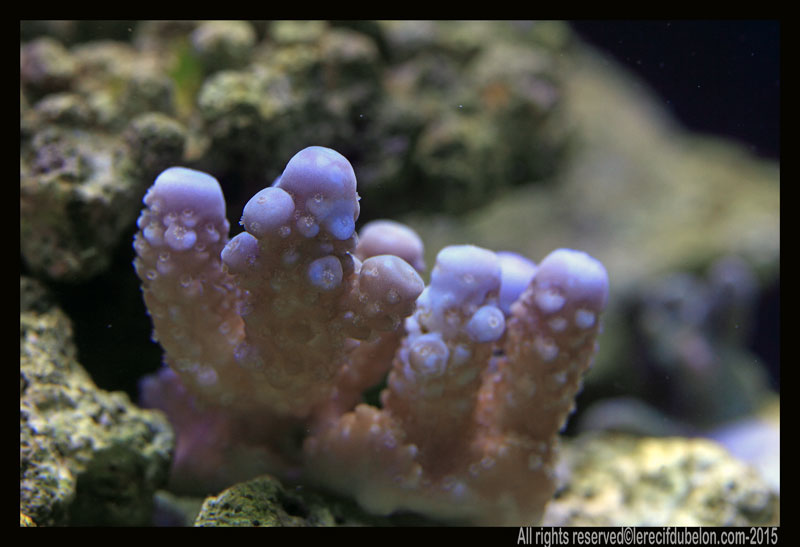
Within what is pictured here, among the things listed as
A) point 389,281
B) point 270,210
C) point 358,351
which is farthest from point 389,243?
point 270,210

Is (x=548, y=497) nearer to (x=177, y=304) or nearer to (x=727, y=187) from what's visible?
(x=177, y=304)

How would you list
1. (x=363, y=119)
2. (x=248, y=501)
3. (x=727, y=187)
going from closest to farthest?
(x=248, y=501) < (x=363, y=119) < (x=727, y=187)

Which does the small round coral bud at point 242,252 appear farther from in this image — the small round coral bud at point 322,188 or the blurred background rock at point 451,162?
the blurred background rock at point 451,162

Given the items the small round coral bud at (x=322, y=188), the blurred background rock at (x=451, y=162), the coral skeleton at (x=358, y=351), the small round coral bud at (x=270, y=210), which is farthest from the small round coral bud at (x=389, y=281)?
the blurred background rock at (x=451, y=162)

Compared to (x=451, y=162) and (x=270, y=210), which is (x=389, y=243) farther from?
(x=451, y=162)

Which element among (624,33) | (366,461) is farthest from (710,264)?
(366,461)

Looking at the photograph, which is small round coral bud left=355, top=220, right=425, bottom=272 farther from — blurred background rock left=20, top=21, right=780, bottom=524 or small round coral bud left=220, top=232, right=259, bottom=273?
blurred background rock left=20, top=21, right=780, bottom=524

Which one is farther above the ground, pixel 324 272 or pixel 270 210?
pixel 270 210

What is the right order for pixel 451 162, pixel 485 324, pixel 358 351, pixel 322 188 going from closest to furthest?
pixel 322 188
pixel 485 324
pixel 358 351
pixel 451 162

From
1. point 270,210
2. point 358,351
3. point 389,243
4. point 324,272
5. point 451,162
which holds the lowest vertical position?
point 358,351
